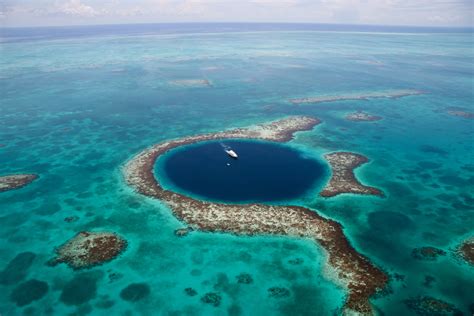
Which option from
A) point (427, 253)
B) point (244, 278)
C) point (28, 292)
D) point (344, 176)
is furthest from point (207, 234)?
point (344, 176)

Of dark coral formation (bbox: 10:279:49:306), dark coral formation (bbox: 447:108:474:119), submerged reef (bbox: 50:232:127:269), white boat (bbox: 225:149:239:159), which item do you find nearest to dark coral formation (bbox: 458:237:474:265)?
white boat (bbox: 225:149:239:159)

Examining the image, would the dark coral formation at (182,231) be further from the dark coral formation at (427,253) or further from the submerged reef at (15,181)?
the submerged reef at (15,181)

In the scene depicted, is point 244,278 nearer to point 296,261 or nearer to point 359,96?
point 296,261

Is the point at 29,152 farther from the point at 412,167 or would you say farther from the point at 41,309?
the point at 412,167

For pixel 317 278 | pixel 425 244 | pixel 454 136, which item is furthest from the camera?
pixel 454 136

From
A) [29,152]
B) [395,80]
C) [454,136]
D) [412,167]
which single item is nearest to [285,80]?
[395,80]

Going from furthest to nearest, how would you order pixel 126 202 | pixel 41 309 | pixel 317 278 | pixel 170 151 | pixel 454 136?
pixel 454 136 → pixel 170 151 → pixel 126 202 → pixel 317 278 → pixel 41 309

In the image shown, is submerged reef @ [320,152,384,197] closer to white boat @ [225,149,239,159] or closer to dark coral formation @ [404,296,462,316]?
white boat @ [225,149,239,159]
